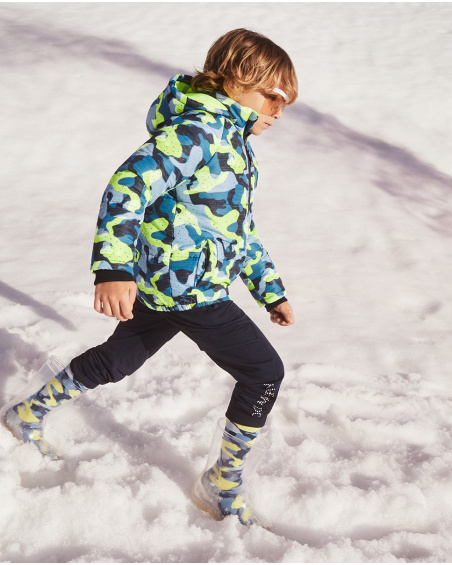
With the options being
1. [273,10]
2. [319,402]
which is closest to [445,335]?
[319,402]

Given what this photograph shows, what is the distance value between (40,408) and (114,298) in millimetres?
951

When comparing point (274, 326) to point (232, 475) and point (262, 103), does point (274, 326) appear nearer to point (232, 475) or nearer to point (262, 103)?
point (232, 475)

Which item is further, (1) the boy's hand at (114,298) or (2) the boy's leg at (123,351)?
(2) the boy's leg at (123,351)

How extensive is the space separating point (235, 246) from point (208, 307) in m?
0.22

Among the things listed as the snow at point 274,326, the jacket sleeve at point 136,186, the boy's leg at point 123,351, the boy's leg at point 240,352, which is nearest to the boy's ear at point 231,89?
the jacket sleeve at point 136,186

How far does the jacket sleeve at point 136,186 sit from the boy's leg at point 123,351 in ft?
1.85

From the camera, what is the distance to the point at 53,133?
6.52m

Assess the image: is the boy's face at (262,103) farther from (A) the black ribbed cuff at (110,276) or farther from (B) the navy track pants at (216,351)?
(A) the black ribbed cuff at (110,276)

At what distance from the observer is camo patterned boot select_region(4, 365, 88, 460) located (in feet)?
7.44

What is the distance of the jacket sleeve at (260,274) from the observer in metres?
2.30

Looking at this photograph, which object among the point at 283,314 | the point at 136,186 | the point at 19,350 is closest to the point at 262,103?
the point at 136,186

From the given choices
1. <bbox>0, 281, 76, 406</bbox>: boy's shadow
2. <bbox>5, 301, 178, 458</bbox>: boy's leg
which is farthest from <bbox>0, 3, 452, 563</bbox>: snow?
<bbox>5, 301, 178, 458</bbox>: boy's leg

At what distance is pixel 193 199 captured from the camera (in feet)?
6.18

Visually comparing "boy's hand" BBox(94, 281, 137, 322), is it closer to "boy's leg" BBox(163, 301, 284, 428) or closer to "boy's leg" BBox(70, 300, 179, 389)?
"boy's leg" BBox(163, 301, 284, 428)
